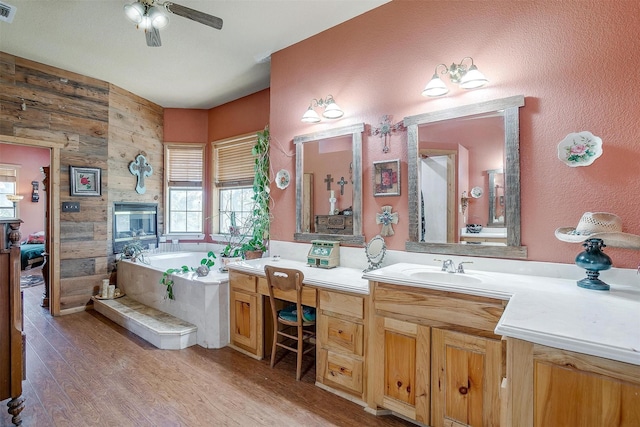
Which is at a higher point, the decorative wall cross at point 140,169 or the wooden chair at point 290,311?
the decorative wall cross at point 140,169

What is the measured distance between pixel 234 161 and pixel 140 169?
4.38 ft

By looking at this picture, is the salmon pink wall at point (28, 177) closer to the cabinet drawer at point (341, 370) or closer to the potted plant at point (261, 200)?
the potted plant at point (261, 200)

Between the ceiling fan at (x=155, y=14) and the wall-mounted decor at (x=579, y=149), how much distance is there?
242 cm

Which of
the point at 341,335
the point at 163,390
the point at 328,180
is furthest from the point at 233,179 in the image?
the point at 341,335

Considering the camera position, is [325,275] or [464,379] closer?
[464,379]

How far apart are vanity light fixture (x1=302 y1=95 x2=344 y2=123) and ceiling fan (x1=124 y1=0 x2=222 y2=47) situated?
1.00m

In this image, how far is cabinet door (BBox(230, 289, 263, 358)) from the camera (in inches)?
109

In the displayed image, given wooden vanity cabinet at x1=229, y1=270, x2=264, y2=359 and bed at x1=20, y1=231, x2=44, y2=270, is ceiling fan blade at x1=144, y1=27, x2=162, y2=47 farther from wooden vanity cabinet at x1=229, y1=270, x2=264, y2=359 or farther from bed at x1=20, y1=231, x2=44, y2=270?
bed at x1=20, y1=231, x2=44, y2=270

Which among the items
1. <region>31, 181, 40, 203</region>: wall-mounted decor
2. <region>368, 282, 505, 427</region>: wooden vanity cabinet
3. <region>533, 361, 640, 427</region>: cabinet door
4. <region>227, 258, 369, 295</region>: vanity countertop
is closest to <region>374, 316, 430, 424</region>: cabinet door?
<region>368, 282, 505, 427</region>: wooden vanity cabinet

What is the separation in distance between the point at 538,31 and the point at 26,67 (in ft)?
15.8

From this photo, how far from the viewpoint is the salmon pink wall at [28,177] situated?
22.8 feet

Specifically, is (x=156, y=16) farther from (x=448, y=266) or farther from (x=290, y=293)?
(x=448, y=266)

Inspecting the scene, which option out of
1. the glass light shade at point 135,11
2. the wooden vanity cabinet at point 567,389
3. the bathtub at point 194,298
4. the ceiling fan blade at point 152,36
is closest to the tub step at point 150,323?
the bathtub at point 194,298

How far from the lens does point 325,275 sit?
244 cm
